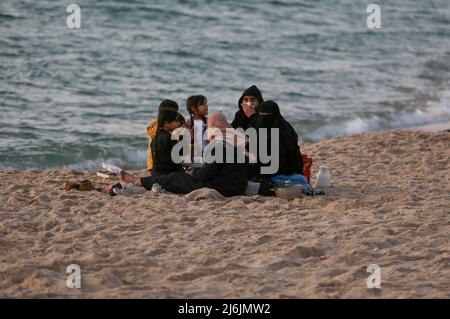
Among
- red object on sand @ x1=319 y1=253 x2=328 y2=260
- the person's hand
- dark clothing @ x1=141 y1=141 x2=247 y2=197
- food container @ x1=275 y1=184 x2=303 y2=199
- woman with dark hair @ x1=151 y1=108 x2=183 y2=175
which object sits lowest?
red object on sand @ x1=319 y1=253 x2=328 y2=260

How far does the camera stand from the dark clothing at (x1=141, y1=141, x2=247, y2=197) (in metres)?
8.47

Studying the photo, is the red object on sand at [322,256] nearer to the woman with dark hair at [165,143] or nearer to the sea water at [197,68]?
the woman with dark hair at [165,143]

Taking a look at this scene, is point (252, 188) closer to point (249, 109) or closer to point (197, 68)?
point (249, 109)

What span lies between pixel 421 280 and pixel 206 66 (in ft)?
39.6

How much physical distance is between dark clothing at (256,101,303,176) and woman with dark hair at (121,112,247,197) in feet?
0.88

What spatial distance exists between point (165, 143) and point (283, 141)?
3.52 ft

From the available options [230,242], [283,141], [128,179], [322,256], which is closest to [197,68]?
[128,179]

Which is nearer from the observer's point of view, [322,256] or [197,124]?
[322,256]

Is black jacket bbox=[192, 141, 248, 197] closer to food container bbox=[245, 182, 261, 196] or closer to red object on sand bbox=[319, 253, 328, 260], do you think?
food container bbox=[245, 182, 261, 196]

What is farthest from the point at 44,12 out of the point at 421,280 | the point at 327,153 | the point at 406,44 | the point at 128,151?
the point at 421,280

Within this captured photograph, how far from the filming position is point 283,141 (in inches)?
344

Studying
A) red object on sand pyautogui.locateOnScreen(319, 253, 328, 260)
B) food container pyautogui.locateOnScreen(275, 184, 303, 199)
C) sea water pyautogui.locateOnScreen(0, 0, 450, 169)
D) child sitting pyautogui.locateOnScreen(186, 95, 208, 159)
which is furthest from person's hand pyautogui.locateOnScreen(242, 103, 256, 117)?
red object on sand pyautogui.locateOnScreen(319, 253, 328, 260)

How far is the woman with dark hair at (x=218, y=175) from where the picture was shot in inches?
333
